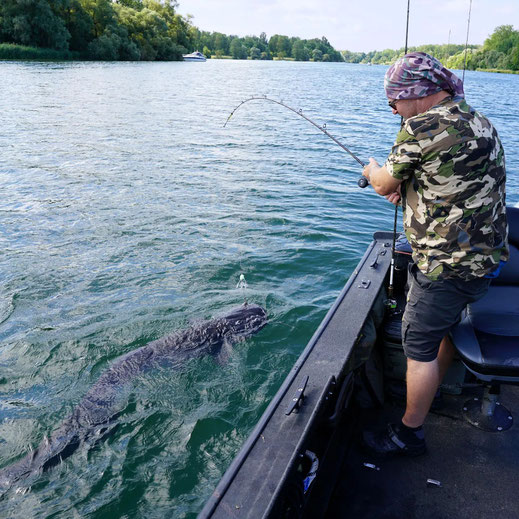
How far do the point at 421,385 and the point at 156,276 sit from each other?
16.5 feet

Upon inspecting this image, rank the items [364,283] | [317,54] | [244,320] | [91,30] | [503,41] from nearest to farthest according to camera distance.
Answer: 1. [364,283]
2. [244,320]
3. [91,30]
4. [503,41]
5. [317,54]

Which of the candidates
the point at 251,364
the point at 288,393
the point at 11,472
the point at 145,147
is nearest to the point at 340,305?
the point at 288,393

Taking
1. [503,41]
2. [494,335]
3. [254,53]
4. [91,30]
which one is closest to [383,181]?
[494,335]

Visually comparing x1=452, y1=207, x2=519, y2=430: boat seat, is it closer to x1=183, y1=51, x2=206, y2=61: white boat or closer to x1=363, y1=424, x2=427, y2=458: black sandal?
x1=363, y1=424, x2=427, y2=458: black sandal

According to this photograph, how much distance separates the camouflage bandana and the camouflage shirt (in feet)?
0.27

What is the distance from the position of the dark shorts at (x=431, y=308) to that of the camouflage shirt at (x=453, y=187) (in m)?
0.08

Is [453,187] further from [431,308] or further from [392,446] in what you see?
[392,446]

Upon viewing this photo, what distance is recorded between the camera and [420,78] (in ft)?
8.15

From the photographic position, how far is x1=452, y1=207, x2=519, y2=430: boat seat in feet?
8.73

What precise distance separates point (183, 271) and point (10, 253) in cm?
289

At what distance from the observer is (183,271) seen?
7.37 m

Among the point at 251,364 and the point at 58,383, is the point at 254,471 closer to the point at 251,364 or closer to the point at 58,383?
the point at 251,364

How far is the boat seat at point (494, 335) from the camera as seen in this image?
8.73 feet

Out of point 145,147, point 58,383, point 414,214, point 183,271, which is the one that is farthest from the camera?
point 145,147
